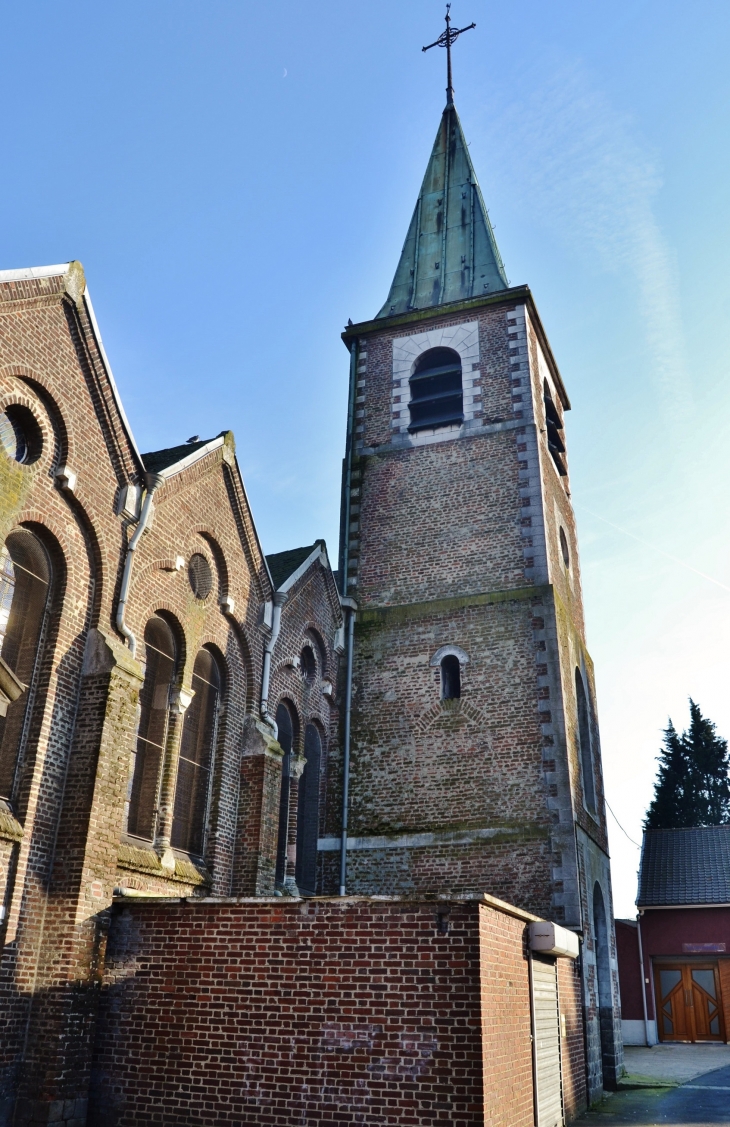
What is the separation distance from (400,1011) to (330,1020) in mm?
789

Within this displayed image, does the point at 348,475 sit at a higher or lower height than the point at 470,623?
higher

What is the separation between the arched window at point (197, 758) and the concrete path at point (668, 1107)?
22.6 ft

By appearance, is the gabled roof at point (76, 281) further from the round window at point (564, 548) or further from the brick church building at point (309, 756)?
the round window at point (564, 548)

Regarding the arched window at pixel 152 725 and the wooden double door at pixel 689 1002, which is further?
the wooden double door at pixel 689 1002

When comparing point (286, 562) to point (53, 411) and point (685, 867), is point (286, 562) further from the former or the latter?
point (685, 867)

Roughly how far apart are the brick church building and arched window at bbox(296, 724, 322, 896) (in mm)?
59

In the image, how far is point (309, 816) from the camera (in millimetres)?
17234

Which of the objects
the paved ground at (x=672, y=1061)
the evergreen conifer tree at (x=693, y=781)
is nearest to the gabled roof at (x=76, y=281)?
the paved ground at (x=672, y=1061)

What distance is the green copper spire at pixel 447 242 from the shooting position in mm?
23297

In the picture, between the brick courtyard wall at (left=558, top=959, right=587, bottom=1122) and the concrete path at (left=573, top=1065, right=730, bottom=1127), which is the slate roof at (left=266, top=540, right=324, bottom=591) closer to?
the brick courtyard wall at (left=558, top=959, right=587, bottom=1122)

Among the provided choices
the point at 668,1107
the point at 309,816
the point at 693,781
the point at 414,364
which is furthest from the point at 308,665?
the point at 693,781

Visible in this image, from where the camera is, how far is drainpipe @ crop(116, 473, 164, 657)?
12.1 meters

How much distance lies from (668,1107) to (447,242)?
66.4ft


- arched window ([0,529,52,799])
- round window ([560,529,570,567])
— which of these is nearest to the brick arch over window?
arched window ([0,529,52,799])
